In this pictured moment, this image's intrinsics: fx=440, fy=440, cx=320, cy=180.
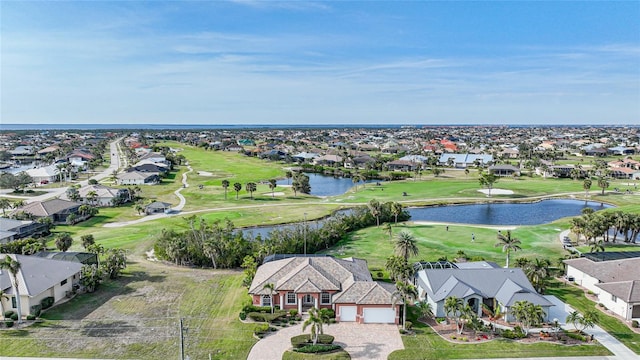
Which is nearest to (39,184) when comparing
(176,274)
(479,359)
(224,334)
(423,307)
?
(176,274)

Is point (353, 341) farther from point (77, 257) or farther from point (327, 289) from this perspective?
point (77, 257)

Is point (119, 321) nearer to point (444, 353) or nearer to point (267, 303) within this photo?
point (267, 303)

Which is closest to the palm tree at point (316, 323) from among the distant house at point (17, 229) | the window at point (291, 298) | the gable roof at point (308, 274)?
the gable roof at point (308, 274)

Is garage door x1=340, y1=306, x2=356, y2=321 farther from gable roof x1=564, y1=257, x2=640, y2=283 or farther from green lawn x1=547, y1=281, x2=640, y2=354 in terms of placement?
gable roof x1=564, y1=257, x2=640, y2=283

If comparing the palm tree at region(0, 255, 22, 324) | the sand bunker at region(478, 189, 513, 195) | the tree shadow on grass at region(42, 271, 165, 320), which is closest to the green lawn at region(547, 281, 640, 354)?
the tree shadow on grass at region(42, 271, 165, 320)

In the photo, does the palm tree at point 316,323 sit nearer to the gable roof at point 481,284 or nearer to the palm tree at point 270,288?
the palm tree at point 270,288

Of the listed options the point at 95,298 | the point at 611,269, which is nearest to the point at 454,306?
the point at 611,269
